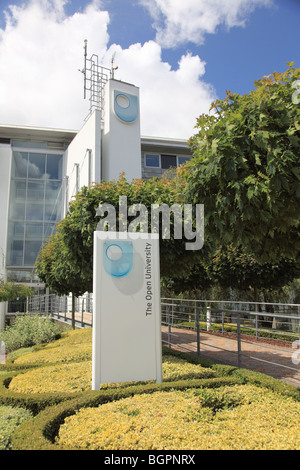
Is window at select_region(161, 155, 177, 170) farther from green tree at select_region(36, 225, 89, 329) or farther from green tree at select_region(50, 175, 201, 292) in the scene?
green tree at select_region(50, 175, 201, 292)

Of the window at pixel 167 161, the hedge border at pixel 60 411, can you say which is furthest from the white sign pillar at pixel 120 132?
the hedge border at pixel 60 411

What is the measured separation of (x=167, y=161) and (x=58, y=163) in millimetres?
10187

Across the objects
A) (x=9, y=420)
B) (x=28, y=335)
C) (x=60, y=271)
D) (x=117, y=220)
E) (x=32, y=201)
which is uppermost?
(x=32, y=201)

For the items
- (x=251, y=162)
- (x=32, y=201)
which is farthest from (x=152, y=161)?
(x=251, y=162)

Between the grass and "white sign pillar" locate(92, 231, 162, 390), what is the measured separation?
0.34 metres

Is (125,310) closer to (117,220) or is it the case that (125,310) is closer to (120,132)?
(117,220)

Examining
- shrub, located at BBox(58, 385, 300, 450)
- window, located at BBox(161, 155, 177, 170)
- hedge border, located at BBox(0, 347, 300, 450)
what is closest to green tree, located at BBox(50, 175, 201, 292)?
hedge border, located at BBox(0, 347, 300, 450)

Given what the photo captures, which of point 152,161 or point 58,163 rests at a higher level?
point 152,161

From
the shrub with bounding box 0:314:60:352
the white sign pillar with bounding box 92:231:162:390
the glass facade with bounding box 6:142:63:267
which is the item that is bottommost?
the shrub with bounding box 0:314:60:352

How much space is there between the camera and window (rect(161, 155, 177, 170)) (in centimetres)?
3423

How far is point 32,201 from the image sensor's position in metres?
32.1

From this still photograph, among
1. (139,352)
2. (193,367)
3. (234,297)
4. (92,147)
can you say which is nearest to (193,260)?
(193,367)

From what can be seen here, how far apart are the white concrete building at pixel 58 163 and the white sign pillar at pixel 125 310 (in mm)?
21038

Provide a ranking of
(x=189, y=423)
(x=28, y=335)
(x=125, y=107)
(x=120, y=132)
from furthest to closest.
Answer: (x=125, y=107) < (x=120, y=132) < (x=28, y=335) < (x=189, y=423)
